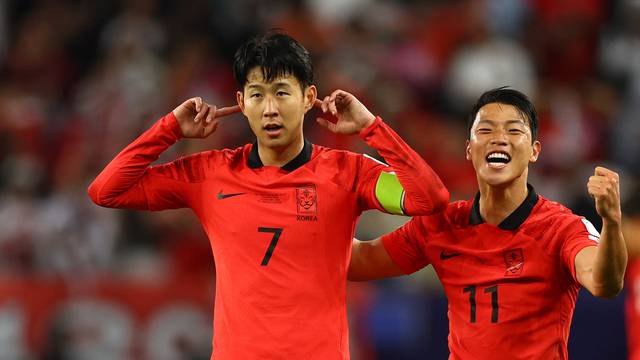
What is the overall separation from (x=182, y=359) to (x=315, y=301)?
10.7 feet

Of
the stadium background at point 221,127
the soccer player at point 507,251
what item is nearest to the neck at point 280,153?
the soccer player at point 507,251

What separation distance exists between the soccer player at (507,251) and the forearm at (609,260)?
0.62ft

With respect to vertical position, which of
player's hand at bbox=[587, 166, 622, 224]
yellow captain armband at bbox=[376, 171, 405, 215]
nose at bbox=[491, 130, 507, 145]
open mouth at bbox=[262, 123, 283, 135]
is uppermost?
open mouth at bbox=[262, 123, 283, 135]

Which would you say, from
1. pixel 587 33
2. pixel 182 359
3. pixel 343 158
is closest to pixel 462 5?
pixel 587 33

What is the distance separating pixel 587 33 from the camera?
976 cm

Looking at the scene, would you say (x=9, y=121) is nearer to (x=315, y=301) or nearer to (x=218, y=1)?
(x=218, y=1)

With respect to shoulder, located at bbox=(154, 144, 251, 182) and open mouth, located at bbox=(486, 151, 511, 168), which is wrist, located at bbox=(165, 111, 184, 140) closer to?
shoulder, located at bbox=(154, 144, 251, 182)

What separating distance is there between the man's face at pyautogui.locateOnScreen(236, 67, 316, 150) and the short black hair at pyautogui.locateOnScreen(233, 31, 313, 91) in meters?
0.02

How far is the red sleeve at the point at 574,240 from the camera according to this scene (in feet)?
13.7

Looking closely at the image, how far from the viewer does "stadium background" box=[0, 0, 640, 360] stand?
292 inches

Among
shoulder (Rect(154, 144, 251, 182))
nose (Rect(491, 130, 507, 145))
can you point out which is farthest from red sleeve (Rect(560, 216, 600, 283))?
shoulder (Rect(154, 144, 251, 182))

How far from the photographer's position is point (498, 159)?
438 cm

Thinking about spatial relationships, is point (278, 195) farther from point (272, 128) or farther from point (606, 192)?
point (606, 192)

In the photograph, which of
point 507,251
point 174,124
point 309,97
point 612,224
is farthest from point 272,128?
point 612,224
